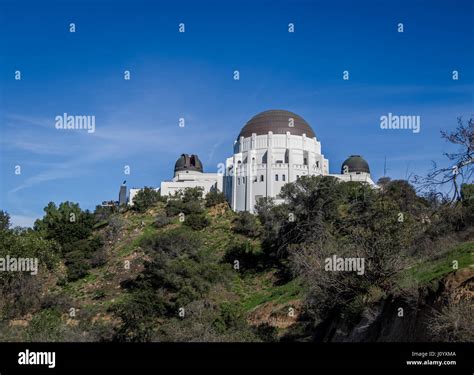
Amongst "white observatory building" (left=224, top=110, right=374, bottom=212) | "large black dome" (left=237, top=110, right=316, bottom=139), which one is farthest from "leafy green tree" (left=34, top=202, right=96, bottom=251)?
"large black dome" (left=237, top=110, right=316, bottom=139)

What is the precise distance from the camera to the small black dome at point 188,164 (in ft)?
244

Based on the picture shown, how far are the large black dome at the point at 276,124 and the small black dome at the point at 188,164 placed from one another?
29.3 feet

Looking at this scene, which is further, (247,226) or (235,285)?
(247,226)

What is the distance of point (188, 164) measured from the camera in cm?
7475

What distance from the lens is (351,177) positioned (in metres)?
66.5

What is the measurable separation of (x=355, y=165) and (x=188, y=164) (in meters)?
21.8

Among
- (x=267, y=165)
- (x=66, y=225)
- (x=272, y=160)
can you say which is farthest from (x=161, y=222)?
(x=272, y=160)

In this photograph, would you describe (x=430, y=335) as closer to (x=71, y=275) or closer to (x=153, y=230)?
(x=71, y=275)

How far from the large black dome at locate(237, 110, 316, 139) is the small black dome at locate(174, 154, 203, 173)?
893 cm

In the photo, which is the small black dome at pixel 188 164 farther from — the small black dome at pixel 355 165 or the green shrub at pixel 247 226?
the green shrub at pixel 247 226

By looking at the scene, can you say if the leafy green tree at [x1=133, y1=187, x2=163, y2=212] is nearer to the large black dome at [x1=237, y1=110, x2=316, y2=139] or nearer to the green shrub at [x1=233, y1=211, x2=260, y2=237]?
the large black dome at [x1=237, y1=110, x2=316, y2=139]

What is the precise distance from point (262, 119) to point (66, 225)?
26.9 m

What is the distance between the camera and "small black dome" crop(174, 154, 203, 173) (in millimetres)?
74312

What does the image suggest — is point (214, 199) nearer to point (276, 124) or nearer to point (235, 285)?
point (276, 124)
